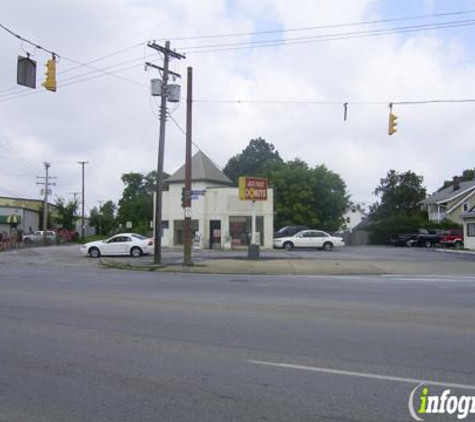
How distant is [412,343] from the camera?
7906mm

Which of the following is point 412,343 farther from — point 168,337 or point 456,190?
point 456,190

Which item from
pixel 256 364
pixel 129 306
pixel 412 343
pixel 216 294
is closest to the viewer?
pixel 256 364

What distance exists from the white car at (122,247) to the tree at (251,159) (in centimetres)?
5802

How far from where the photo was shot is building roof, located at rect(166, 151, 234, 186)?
46.1 metres

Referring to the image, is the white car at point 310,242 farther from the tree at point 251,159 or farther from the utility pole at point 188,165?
the tree at point 251,159

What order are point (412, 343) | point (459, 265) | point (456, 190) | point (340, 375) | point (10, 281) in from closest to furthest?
point (340, 375)
point (412, 343)
point (10, 281)
point (459, 265)
point (456, 190)

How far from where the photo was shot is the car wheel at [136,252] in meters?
34.5

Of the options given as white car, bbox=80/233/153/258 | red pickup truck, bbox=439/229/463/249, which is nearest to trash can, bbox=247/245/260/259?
white car, bbox=80/233/153/258

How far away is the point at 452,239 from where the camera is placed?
177ft

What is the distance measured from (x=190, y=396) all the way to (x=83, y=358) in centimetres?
216

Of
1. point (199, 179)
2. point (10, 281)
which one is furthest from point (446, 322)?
point (199, 179)

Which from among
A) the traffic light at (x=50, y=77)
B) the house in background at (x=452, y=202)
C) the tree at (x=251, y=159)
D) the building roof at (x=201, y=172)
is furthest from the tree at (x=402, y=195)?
the traffic light at (x=50, y=77)

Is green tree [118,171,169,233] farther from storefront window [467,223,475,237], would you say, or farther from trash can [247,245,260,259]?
trash can [247,245,260,259]

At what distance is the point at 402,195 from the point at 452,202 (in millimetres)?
15059
